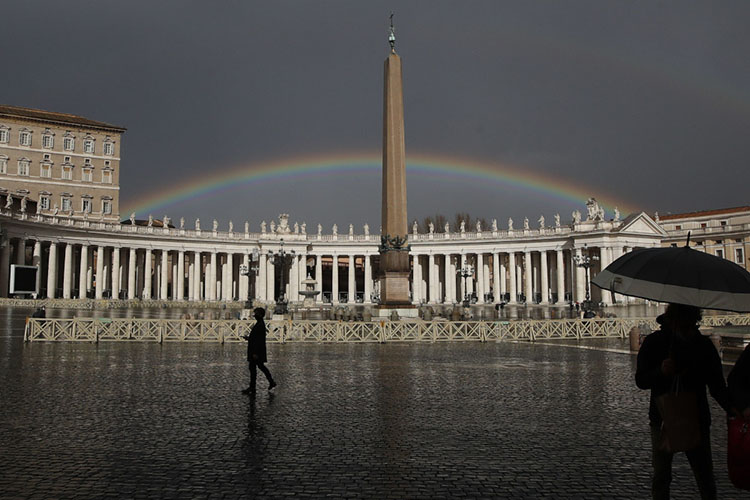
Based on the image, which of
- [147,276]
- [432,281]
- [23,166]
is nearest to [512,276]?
[432,281]

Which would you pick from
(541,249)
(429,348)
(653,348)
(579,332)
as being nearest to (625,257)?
(653,348)

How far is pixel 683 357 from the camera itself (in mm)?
4652

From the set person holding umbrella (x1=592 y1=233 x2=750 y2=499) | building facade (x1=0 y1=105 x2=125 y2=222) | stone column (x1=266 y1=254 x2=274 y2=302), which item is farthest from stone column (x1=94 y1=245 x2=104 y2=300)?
person holding umbrella (x1=592 y1=233 x2=750 y2=499)

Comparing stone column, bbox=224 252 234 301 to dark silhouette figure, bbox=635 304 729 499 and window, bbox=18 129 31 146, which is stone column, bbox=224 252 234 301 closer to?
window, bbox=18 129 31 146

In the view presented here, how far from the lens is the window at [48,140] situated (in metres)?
76.2

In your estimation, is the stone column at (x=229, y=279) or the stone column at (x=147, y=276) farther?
the stone column at (x=229, y=279)

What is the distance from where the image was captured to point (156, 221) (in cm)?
10625

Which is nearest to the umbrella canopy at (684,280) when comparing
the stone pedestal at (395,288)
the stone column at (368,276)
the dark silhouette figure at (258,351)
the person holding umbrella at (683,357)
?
the person holding umbrella at (683,357)

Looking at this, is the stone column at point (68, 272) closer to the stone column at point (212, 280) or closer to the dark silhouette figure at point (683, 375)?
the stone column at point (212, 280)

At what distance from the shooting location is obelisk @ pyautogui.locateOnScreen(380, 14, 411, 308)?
28.9m

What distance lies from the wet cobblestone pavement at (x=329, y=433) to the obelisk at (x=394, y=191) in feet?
45.8

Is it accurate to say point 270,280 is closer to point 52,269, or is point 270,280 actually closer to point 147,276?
point 147,276

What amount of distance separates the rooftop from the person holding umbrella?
271ft

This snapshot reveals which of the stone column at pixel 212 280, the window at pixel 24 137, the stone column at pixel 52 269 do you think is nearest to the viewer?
the stone column at pixel 52 269
